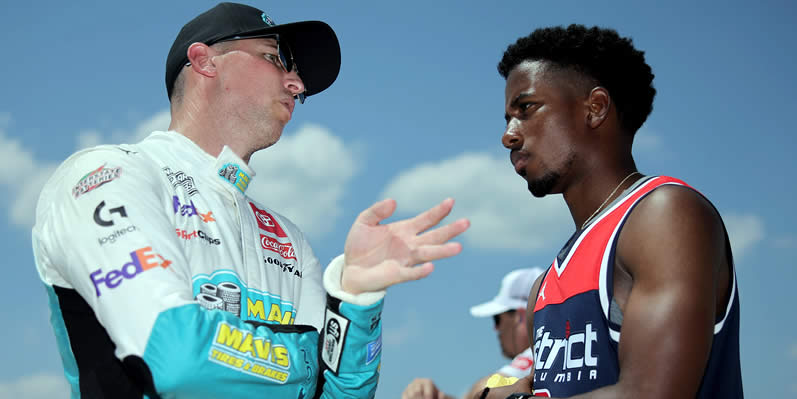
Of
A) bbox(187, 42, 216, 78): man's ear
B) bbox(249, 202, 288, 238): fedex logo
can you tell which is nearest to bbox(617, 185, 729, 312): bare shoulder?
bbox(249, 202, 288, 238): fedex logo

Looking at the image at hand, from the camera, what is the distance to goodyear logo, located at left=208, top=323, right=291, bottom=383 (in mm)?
2688

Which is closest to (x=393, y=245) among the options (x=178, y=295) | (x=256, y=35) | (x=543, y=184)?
(x=178, y=295)

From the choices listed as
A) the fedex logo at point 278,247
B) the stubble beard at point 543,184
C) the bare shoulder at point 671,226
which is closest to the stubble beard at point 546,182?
the stubble beard at point 543,184

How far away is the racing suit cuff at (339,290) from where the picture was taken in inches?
117

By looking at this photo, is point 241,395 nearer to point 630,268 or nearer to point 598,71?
point 630,268

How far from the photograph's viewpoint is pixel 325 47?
4363 mm

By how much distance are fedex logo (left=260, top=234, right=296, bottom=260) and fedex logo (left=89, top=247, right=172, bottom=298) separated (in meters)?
0.94

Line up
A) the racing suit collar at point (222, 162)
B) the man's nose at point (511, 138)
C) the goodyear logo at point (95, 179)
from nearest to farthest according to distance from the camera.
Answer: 1. the goodyear logo at point (95, 179)
2. the racing suit collar at point (222, 162)
3. the man's nose at point (511, 138)

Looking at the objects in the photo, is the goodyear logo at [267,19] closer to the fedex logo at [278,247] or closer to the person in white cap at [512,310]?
the fedex logo at [278,247]

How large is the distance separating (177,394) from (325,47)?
251 cm

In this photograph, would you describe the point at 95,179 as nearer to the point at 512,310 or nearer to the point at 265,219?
the point at 265,219

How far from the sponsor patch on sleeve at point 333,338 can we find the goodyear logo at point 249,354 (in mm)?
249

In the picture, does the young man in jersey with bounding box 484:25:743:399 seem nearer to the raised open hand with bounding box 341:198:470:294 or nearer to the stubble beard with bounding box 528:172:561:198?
the stubble beard with bounding box 528:172:561:198

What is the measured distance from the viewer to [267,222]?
388cm
